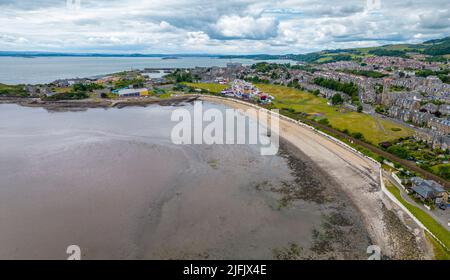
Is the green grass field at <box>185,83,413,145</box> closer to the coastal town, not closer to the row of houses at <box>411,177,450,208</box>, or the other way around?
the coastal town

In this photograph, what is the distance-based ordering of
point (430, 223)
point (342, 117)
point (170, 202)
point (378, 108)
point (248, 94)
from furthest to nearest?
1. point (248, 94)
2. point (378, 108)
3. point (342, 117)
4. point (170, 202)
5. point (430, 223)

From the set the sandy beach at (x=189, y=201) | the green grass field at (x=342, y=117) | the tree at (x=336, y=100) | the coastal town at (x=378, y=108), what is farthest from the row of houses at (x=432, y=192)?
the tree at (x=336, y=100)

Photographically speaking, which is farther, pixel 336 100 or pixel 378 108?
pixel 336 100


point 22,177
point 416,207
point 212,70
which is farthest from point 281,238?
point 212,70

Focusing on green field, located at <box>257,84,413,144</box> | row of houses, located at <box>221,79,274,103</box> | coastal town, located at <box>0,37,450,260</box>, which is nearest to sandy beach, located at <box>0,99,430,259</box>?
coastal town, located at <box>0,37,450,260</box>

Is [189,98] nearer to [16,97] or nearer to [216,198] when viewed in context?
[16,97]

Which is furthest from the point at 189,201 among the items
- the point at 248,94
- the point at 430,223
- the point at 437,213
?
the point at 248,94

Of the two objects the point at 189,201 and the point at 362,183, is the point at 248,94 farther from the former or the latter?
the point at 189,201
